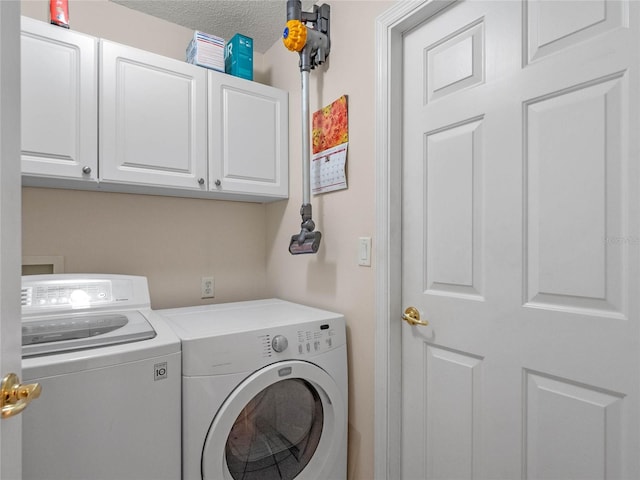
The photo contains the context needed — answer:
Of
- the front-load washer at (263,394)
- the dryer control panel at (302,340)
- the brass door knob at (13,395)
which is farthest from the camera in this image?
the dryer control panel at (302,340)

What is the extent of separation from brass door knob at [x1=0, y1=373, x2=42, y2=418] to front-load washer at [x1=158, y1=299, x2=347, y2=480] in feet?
1.77

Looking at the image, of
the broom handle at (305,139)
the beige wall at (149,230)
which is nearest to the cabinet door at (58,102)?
the beige wall at (149,230)

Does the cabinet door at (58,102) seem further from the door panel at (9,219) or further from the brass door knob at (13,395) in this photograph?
the brass door knob at (13,395)

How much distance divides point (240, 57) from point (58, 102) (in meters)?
0.86

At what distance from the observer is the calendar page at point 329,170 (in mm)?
1588

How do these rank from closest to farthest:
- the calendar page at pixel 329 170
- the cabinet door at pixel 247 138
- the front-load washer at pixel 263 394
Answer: the front-load washer at pixel 263 394 < the calendar page at pixel 329 170 < the cabinet door at pixel 247 138

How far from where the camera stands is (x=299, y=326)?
4.60ft

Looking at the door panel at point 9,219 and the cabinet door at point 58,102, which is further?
the cabinet door at point 58,102

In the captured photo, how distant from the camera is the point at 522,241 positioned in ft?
3.43

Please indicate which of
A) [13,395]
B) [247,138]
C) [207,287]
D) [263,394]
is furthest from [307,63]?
[13,395]

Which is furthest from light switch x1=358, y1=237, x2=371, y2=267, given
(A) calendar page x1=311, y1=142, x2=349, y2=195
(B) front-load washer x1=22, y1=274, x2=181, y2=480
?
(B) front-load washer x1=22, y1=274, x2=181, y2=480

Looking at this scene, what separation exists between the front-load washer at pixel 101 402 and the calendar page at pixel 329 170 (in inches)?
36.1

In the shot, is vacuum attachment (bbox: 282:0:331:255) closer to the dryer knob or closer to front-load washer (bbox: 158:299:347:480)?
front-load washer (bbox: 158:299:347:480)

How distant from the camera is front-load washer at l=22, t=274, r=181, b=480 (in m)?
0.93
